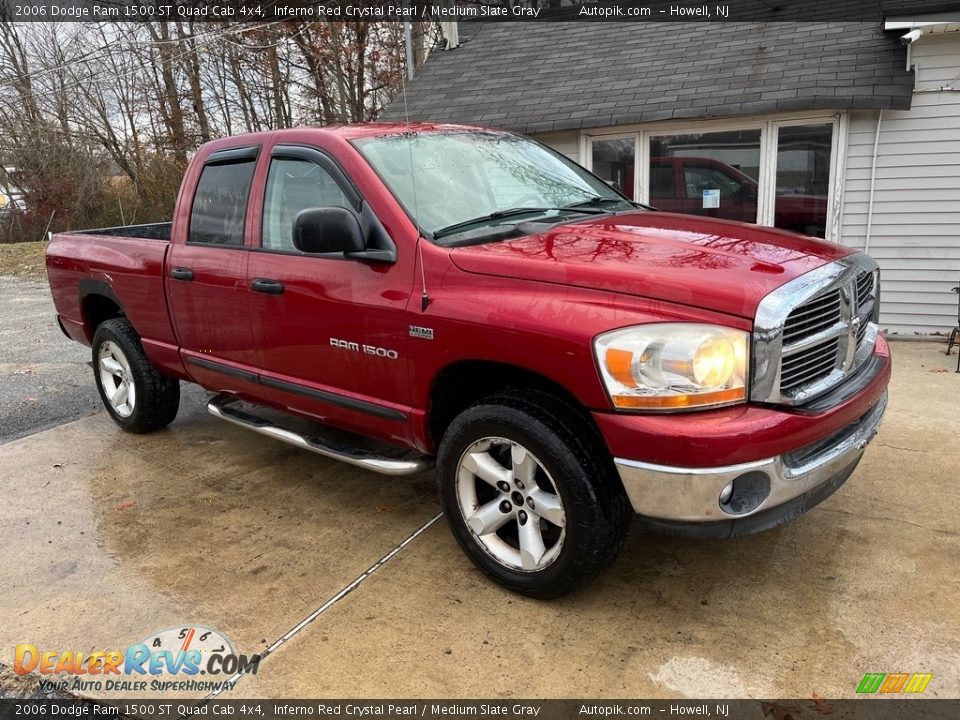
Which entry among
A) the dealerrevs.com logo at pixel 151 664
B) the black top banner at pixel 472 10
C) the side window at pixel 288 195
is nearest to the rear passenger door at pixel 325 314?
the side window at pixel 288 195

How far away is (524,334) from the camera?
2.68 m

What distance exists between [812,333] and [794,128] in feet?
19.6

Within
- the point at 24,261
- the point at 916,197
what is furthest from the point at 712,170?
the point at 24,261

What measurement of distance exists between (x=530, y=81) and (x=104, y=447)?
23.1 feet

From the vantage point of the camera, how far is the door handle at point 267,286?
3.63 meters

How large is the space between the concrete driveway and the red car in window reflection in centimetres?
415

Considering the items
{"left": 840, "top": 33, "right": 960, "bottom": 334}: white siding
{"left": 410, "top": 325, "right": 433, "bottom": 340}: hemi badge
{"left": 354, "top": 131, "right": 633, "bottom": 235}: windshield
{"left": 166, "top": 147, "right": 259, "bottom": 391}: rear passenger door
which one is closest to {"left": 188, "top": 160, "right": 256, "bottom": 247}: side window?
{"left": 166, "top": 147, "right": 259, "bottom": 391}: rear passenger door

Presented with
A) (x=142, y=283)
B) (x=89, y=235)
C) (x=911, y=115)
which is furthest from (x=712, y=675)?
(x=911, y=115)

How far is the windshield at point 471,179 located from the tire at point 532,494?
3.09ft

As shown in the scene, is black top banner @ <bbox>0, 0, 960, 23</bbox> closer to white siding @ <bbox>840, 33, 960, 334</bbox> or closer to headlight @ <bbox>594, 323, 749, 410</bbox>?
white siding @ <bbox>840, 33, 960, 334</bbox>

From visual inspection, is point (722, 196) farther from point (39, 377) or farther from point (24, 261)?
point (24, 261)

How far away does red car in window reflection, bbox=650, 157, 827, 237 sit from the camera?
7.95 meters

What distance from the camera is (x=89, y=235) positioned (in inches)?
205

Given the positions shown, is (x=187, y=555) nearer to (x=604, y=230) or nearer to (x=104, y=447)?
(x=104, y=447)
